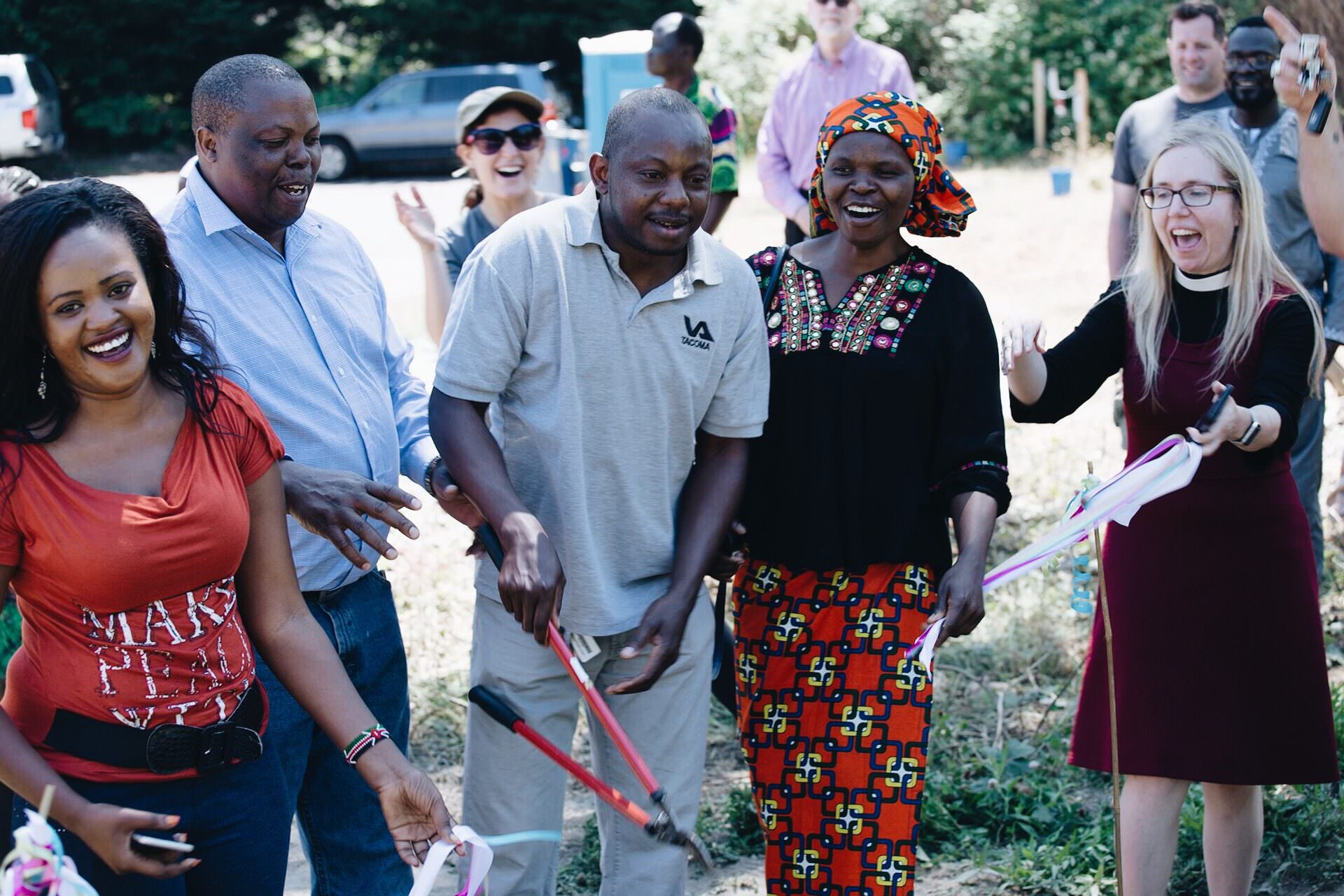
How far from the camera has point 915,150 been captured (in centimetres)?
321

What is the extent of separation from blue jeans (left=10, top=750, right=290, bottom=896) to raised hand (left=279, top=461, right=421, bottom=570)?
1.38 ft

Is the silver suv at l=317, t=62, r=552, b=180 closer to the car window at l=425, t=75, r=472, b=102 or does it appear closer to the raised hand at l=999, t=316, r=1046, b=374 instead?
the car window at l=425, t=75, r=472, b=102

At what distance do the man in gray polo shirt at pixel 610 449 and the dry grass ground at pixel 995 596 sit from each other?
2.87ft

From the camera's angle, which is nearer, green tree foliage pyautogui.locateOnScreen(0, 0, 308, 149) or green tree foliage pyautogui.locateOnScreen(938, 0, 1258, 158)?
green tree foliage pyautogui.locateOnScreen(938, 0, 1258, 158)

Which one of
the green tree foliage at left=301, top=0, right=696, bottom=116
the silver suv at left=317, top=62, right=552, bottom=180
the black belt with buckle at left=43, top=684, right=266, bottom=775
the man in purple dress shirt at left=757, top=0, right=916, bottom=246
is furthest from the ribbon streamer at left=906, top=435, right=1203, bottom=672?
the green tree foliage at left=301, top=0, right=696, bottom=116

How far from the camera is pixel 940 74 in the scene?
2295cm

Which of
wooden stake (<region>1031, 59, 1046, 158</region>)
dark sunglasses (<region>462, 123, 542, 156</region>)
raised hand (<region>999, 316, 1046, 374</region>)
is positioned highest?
wooden stake (<region>1031, 59, 1046, 158</region>)

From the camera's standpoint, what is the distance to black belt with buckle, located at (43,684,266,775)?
231cm

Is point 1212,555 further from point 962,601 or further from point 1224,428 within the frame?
point 962,601

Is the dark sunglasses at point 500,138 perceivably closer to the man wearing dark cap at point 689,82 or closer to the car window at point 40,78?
the man wearing dark cap at point 689,82

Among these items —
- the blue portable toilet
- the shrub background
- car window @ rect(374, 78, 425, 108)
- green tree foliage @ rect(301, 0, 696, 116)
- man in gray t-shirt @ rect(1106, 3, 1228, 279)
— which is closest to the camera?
man in gray t-shirt @ rect(1106, 3, 1228, 279)

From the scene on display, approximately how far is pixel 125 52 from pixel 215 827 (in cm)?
2706

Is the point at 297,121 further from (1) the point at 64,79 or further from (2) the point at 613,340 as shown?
(1) the point at 64,79

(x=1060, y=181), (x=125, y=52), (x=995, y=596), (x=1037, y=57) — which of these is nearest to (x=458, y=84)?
(x=125, y=52)
